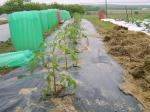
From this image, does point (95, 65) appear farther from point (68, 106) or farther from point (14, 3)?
point (14, 3)

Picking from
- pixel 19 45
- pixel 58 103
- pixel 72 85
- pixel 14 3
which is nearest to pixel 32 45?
pixel 19 45

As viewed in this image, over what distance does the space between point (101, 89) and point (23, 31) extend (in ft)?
13.5

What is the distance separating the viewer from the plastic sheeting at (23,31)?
26.1 feet

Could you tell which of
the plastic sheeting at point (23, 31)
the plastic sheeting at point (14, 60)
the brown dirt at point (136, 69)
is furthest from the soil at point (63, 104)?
the plastic sheeting at point (23, 31)

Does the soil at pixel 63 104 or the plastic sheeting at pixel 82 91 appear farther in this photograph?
the plastic sheeting at pixel 82 91


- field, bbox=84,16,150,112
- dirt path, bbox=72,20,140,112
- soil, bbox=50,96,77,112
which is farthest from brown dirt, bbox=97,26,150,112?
soil, bbox=50,96,77,112

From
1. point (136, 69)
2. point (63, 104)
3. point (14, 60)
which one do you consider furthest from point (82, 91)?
point (14, 60)

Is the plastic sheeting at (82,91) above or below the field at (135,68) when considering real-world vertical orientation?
above

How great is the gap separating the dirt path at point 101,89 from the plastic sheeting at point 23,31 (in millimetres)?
2161

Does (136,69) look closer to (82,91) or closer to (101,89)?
(101,89)

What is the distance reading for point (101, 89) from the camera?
432cm

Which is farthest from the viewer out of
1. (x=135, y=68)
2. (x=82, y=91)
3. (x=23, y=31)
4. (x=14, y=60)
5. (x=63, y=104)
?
(x=23, y=31)

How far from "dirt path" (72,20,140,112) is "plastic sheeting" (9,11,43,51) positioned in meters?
2.16

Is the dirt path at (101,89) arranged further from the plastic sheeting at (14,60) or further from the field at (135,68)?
the plastic sheeting at (14,60)
